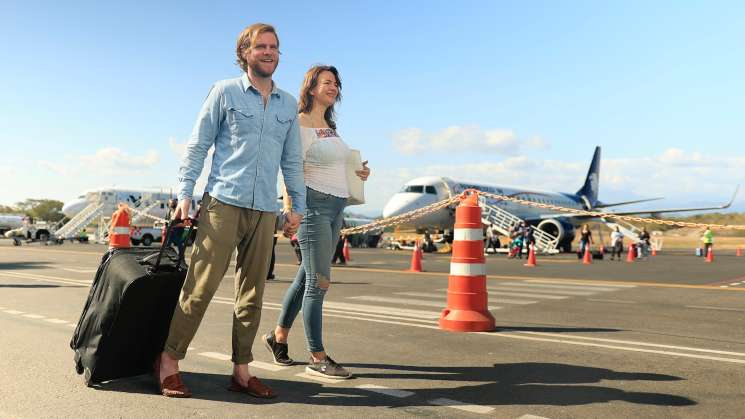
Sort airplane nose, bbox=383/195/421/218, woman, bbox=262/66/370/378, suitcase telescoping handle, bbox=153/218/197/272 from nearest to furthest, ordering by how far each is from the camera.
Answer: suitcase telescoping handle, bbox=153/218/197/272 → woman, bbox=262/66/370/378 → airplane nose, bbox=383/195/421/218

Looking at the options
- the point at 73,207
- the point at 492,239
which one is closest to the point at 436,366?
the point at 492,239

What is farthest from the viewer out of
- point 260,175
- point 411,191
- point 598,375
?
point 411,191

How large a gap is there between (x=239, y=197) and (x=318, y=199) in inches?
30.1

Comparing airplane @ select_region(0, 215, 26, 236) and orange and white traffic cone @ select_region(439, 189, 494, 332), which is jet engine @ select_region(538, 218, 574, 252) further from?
airplane @ select_region(0, 215, 26, 236)

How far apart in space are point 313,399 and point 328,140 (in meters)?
1.73

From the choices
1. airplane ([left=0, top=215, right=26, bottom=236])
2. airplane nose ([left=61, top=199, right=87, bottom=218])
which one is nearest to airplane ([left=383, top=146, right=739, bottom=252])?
airplane nose ([left=61, top=199, right=87, bottom=218])

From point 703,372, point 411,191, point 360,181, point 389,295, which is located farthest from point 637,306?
point 411,191

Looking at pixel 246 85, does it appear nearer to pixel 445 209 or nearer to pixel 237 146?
pixel 237 146

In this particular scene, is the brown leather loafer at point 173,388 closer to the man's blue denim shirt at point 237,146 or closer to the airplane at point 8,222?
the man's blue denim shirt at point 237,146

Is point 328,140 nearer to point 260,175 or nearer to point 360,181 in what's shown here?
point 360,181

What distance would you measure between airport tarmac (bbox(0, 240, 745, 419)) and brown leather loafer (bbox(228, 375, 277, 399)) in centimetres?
6

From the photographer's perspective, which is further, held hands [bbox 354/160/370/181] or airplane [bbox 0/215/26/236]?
airplane [bbox 0/215/26/236]

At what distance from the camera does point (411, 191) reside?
3072cm

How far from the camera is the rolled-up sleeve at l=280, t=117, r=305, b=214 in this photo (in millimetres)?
3699
